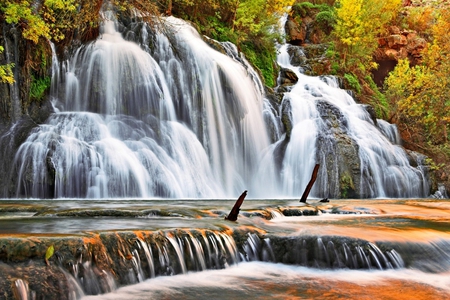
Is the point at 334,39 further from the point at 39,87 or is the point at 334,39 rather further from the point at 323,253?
the point at 323,253

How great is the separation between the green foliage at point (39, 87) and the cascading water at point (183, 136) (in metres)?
0.26

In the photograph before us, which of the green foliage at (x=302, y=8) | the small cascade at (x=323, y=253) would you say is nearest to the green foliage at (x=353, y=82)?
the green foliage at (x=302, y=8)

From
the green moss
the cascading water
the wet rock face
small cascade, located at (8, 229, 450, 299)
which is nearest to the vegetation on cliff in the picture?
the cascading water

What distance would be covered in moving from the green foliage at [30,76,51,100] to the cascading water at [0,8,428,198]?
10.3 inches

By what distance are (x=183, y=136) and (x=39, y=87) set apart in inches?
185

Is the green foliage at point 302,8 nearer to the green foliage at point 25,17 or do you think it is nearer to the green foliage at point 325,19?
the green foliage at point 325,19

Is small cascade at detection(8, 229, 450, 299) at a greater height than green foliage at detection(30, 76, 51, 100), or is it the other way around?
green foliage at detection(30, 76, 51, 100)

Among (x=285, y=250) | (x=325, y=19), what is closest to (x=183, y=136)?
(x=285, y=250)

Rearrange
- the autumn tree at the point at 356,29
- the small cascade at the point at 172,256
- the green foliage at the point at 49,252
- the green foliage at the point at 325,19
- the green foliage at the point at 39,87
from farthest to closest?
the green foliage at the point at 325,19 < the autumn tree at the point at 356,29 < the green foliage at the point at 39,87 < the green foliage at the point at 49,252 < the small cascade at the point at 172,256

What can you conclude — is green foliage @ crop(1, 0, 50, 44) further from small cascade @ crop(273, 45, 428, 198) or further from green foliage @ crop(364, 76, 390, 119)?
green foliage @ crop(364, 76, 390, 119)

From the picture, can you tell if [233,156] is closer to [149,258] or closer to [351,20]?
[149,258]

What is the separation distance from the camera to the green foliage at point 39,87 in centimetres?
1316

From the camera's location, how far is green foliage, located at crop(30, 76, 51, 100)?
13165 mm

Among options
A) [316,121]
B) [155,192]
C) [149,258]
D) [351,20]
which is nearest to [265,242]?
[149,258]
